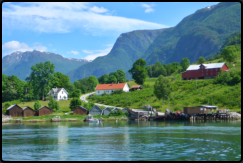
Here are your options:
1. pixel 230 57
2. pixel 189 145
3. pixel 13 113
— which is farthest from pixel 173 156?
pixel 230 57

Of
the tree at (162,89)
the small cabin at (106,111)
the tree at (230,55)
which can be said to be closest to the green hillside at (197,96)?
the tree at (162,89)

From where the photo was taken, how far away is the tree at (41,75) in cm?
12766

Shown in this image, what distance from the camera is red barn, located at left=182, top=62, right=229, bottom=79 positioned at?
134387 millimetres

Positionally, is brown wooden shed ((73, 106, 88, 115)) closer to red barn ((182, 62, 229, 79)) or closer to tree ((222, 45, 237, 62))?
red barn ((182, 62, 229, 79))

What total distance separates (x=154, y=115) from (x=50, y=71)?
5968 centimetres

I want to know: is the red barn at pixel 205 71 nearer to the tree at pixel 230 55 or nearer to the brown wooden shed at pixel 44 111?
the tree at pixel 230 55

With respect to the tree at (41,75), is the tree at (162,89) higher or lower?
lower

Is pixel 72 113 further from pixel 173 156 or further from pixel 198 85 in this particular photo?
pixel 173 156

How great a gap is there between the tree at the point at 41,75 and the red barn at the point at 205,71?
68.2 meters

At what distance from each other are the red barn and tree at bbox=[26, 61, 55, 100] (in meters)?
68.2

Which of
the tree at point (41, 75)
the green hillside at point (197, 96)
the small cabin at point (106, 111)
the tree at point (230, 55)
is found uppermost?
the tree at point (230, 55)

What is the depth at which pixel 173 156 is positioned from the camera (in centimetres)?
2894

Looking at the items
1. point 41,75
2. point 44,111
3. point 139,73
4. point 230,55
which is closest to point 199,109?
point 44,111

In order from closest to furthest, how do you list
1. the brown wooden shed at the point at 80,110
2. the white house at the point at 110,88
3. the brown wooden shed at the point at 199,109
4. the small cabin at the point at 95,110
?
the brown wooden shed at the point at 199,109 → the small cabin at the point at 95,110 → the brown wooden shed at the point at 80,110 → the white house at the point at 110,88
